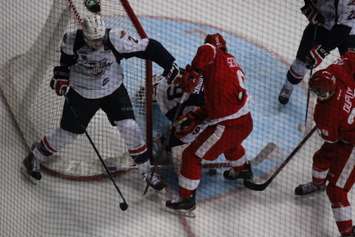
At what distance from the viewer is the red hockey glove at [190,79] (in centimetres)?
249

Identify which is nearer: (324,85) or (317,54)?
(324,85)

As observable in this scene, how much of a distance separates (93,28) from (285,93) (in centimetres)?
129

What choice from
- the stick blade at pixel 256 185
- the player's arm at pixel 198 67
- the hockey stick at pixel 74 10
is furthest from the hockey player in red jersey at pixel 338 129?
the hockey stick at pixel 74 10

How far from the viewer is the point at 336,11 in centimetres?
297

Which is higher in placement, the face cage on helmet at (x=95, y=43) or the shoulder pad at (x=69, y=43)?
the face cage on helmet at (x=95, y=43)

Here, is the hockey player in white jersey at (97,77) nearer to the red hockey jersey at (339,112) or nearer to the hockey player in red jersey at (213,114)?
the hockey player in red jersey at (213,114)

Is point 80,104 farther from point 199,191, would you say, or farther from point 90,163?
point 199,191

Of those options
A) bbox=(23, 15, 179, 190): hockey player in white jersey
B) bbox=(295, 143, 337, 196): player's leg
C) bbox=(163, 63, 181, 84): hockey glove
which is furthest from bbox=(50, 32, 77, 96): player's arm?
bbox=(295, 143, 337, 196): player's leg

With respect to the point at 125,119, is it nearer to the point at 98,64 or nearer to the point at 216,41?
the point at 98,64

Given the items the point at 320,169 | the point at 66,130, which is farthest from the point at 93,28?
the point at 320,169

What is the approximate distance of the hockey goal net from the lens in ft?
9.41

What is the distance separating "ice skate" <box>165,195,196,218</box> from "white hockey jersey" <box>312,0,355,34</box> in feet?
3.52

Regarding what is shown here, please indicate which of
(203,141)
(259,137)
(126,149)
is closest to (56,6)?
(126,149)

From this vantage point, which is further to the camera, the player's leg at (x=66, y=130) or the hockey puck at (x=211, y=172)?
the hockey puck at (x=211, y=172)
